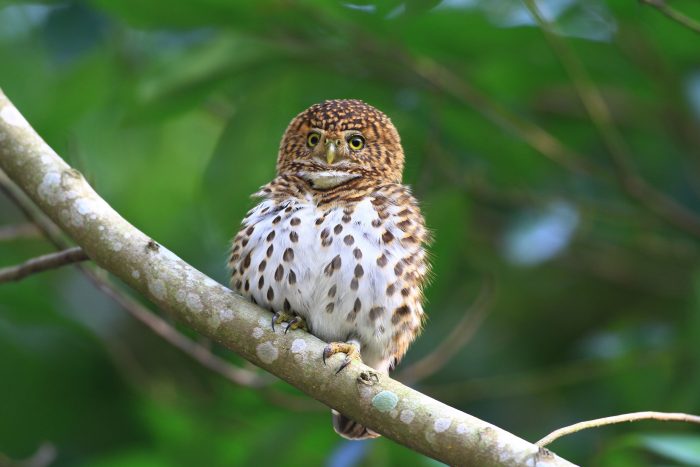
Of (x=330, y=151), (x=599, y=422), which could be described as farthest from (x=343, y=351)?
(x=330, y=151)

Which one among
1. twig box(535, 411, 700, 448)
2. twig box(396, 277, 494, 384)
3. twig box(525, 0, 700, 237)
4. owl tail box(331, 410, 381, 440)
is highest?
twig box(535, 411, 700, 448)

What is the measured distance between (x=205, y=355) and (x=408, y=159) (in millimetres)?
1243

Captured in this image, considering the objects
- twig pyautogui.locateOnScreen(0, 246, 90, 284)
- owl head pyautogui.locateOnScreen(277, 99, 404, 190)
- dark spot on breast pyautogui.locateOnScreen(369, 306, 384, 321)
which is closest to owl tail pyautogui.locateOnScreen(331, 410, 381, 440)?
dark spot on breast pyautogui.locateOnScreen(369, 306, 384, 321)

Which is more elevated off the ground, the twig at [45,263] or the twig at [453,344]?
the twig at [45,263]

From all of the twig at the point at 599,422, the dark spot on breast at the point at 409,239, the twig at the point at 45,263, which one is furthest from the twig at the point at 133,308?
the twig at the point at 599,422

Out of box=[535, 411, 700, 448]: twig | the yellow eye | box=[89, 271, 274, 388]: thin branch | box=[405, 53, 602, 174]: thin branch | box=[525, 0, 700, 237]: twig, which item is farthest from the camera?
box=[405, 53, 602, 174]: thin branch

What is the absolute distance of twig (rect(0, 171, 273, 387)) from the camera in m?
4.10

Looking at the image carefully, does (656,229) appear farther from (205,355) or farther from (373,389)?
(373,389)

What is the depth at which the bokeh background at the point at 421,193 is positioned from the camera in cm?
485

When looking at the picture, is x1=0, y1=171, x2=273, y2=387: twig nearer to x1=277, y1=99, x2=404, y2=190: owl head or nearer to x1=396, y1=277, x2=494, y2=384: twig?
x1=396, y1=277, x2=494, y2=384: twig

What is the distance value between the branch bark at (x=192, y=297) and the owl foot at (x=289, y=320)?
48mm

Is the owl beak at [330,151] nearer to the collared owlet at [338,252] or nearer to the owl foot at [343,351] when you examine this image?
the collared owlet at [338,252]

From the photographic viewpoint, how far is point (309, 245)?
3.93 m

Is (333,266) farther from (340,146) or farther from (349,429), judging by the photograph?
(349,429)
